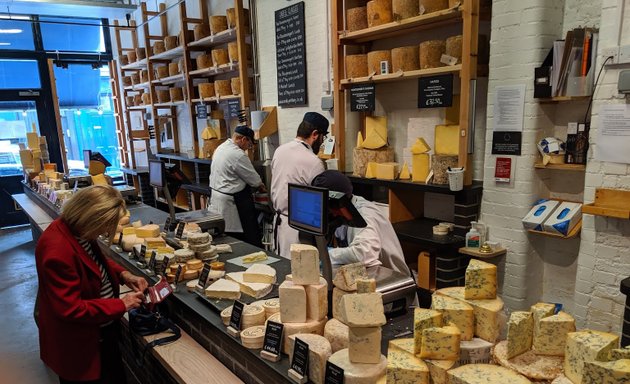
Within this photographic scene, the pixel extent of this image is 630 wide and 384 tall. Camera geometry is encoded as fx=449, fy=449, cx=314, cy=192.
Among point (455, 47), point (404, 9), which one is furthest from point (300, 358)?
point (404, 9)

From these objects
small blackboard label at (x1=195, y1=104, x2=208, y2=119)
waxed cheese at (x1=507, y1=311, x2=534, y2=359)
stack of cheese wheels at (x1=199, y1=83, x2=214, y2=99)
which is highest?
stack of cheese wheels at (x1=199, y1=83, x2=214, y2=99)

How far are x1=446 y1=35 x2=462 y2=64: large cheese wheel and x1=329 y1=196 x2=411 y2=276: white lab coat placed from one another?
1357mm

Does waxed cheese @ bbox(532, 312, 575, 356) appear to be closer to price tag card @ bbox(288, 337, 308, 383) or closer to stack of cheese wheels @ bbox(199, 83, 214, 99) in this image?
price tag card @ bbox(288, 337, 308, 383)

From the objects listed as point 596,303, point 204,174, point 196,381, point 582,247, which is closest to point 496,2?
point 582,247

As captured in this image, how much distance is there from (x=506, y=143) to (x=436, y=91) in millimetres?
655

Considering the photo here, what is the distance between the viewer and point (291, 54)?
490cm

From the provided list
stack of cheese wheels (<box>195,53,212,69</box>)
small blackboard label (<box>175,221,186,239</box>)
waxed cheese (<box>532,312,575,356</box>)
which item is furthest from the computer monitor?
stack of cheese wheels (<box>195,53,212,69</box>)

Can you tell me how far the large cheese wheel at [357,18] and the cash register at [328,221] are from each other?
8.18ft

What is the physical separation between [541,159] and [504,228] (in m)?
0.53

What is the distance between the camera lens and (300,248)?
1.58 meters

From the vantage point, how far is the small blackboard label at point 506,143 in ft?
9.71

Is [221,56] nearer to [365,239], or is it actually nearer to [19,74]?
[365,239]

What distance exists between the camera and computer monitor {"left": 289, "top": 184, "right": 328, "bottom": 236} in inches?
63.3

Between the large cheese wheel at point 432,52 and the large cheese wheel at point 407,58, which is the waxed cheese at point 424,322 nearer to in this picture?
the large cheese wheel at point 432,52
